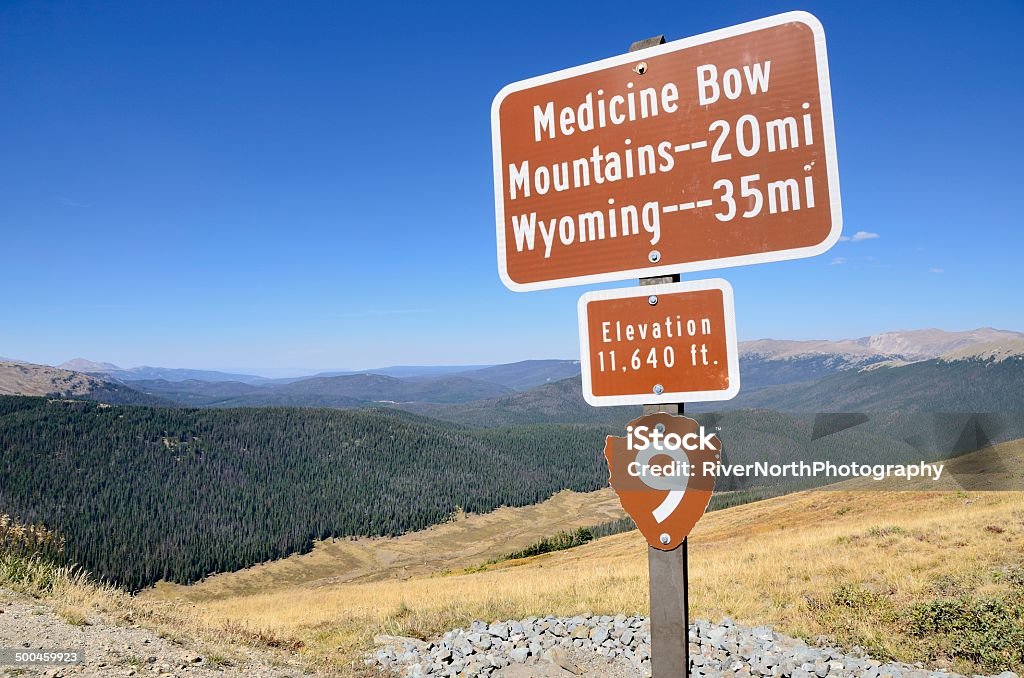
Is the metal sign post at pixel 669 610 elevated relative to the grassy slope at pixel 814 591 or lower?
elevated

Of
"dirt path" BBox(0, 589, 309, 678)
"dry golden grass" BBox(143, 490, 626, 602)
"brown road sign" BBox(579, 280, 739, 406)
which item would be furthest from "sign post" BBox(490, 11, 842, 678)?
"dry golden grass" BBox(143, 490, 626, 602)

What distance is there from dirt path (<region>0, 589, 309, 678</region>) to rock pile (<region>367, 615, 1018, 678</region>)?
207 cm

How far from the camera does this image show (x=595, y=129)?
2.52 metres

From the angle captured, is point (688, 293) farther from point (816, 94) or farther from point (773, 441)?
point (773, 441)

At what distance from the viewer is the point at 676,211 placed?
7.48ft

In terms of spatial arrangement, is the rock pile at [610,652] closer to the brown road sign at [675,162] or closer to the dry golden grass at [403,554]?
the brown road sign at [675,162]

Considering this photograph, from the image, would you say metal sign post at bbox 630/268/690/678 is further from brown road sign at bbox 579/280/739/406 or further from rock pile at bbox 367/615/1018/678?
rock pile at bbox 367/615/1018/678

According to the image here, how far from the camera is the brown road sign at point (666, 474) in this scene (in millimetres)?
2150

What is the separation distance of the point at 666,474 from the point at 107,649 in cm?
664

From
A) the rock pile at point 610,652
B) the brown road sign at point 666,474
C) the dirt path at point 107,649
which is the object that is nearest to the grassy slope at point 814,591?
the rock pile at point 610,652

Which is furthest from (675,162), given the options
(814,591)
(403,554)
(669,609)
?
(403,554)

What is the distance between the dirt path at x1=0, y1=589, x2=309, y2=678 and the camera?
5.40 m

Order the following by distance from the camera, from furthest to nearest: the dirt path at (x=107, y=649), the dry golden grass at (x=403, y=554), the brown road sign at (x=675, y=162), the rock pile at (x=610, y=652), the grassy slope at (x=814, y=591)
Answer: the dry golden grass at (x=403, y=554) → the grassy slope at (x=814, y=591) → the rock pile at (x=610, y=652) → the dirt path at (x=107, y=649) → the brown road sign at (x=675, y=162)

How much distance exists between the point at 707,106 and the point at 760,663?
7650 millimetres
